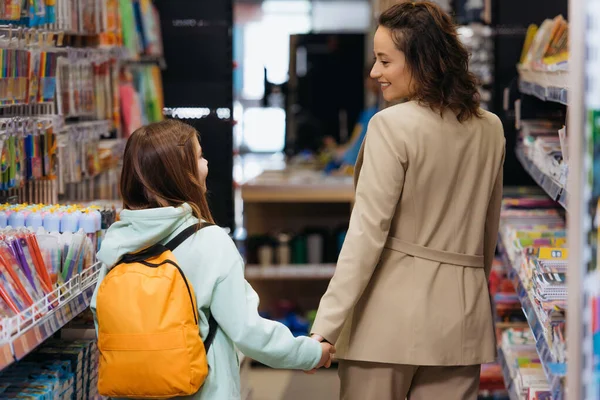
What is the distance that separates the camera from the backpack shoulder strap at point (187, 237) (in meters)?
2.43

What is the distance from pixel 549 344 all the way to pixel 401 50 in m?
0.97

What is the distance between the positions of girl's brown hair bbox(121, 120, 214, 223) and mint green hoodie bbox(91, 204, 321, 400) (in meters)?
0.05

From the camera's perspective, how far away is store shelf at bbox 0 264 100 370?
2248mm

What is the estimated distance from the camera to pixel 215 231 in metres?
2.45

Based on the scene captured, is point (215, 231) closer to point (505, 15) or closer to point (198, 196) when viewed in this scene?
point (198, 196)

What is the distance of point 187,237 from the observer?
243cm

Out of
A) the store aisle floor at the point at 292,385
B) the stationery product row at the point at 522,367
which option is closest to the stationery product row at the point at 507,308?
the stationery product row at the point at 522,367

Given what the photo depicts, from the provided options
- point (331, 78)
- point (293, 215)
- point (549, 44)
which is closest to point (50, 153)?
point (549, 44)

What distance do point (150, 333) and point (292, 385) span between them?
3617mm

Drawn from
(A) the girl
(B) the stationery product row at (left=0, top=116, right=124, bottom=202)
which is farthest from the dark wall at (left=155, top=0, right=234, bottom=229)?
(A) the girl

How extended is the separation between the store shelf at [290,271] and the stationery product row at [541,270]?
1.92 m

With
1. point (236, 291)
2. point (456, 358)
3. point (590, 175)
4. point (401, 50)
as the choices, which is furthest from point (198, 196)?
point (590, 175)

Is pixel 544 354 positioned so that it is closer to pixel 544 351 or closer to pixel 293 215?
pixel 544 351

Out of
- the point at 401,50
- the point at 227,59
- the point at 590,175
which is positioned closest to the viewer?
the point at 590,175
